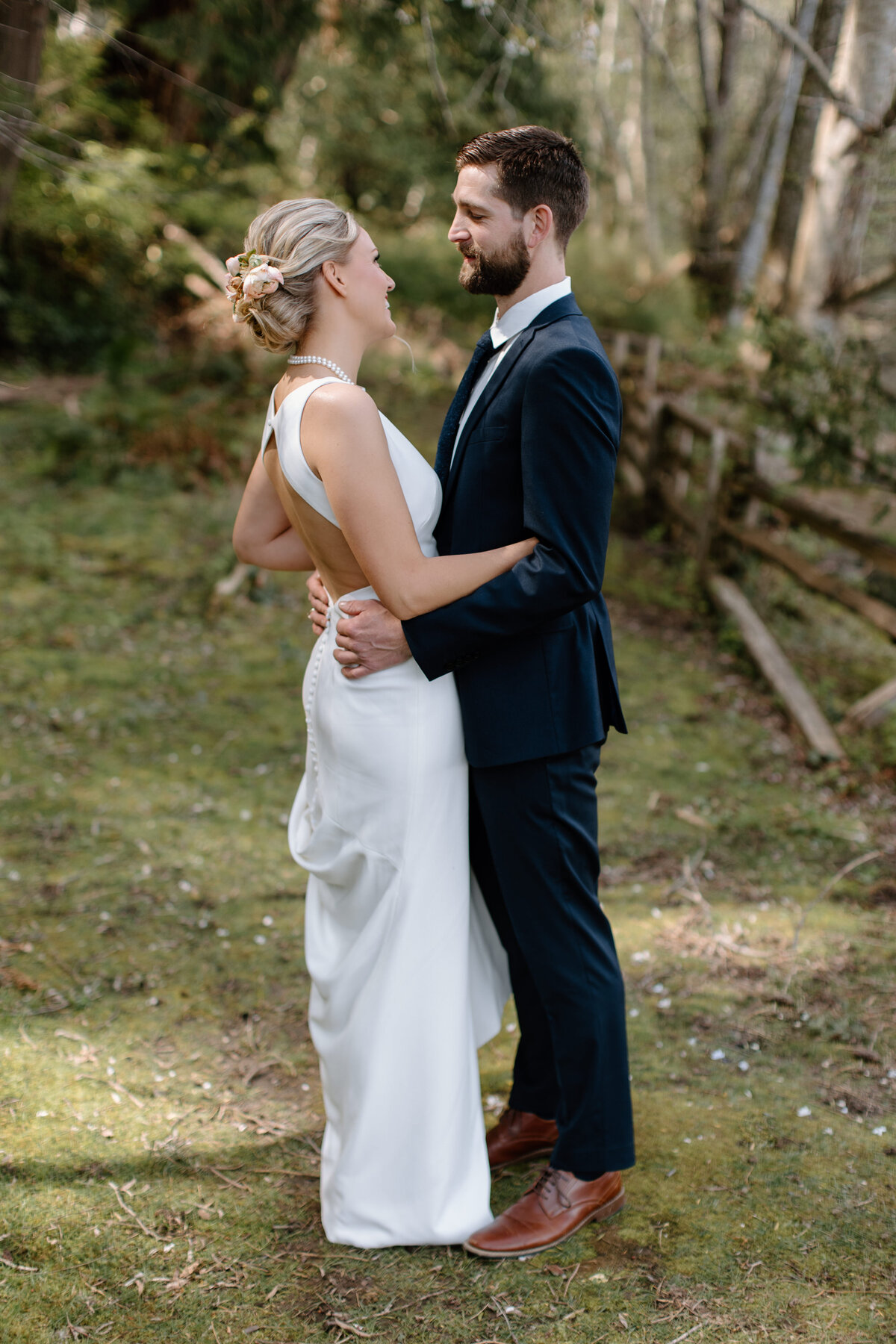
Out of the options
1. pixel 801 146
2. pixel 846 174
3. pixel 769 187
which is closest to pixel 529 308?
pixel 846 174

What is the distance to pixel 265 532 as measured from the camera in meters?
2.55

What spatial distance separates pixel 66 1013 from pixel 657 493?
690cm

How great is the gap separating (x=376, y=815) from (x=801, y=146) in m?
9.27

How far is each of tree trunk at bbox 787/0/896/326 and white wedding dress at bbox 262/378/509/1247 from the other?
19.8 feet

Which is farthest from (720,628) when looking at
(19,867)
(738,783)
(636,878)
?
(19,867)

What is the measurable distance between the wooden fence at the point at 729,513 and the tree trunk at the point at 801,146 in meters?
1.48

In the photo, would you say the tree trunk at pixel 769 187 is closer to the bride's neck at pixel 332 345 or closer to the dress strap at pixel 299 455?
the bride's neck at pixel 332 345

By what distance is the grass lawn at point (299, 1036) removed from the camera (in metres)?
2.15

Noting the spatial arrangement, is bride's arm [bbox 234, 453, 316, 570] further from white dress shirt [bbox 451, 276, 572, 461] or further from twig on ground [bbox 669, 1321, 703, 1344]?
twig on ground [bbox 669, 1321, 703, 1344]

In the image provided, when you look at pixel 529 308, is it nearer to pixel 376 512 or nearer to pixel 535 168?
pixel 535 168

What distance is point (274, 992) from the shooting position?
11.1 ft

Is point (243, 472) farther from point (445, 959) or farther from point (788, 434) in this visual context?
point (445, 959)

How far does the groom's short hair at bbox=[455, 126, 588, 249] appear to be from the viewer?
79.2 inches

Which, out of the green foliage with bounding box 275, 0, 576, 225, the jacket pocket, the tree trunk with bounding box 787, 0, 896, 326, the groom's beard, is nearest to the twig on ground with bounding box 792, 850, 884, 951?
the jacket pocket
